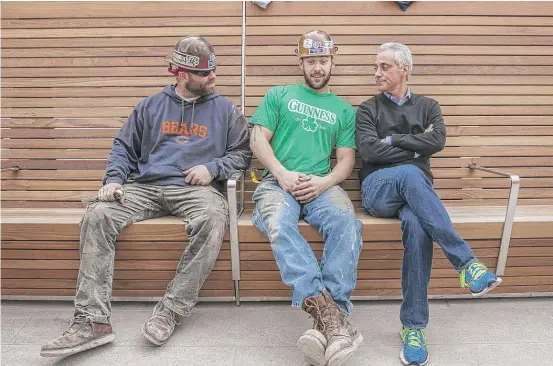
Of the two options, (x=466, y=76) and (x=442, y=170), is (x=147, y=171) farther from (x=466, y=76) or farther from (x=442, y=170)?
(x=466, y=76)

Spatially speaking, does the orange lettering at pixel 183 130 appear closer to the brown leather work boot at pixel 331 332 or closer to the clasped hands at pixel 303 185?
the clasped hands at pixel 303 185

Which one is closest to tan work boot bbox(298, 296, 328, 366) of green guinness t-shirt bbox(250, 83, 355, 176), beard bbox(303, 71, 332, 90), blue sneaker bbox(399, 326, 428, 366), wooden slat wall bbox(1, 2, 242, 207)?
blue sneaker bbox(399, 326, 428, 366)

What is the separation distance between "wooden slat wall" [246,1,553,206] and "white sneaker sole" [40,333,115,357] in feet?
5.17

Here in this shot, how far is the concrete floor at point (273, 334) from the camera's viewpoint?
2127 millimetres

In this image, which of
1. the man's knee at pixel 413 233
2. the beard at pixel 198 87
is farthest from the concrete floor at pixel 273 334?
the beard at pixel 198 87

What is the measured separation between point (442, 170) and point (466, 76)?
0.62 m

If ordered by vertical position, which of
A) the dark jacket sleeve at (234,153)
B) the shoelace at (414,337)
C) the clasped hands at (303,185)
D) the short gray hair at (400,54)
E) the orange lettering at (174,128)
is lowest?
the shoelace at (414,337)

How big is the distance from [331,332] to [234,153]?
1162mm

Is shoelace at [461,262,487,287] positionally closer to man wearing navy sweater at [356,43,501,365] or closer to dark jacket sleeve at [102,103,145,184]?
man wearing navy sweater at [356,43,501,365]

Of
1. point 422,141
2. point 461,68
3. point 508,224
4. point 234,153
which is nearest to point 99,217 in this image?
point 234,153

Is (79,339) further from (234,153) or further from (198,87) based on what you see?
(198,87)

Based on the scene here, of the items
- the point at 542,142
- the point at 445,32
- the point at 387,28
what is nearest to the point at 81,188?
the point at 387,28

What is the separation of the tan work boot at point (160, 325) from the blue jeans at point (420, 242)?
1.06m

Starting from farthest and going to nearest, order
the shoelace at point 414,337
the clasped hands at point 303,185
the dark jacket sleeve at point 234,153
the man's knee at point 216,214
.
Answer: the dark jacket sleeve at point 234,153 → the clasped hands at point 303,185 → the man's knee at point 216,214 → the shoelace at point 414,337
